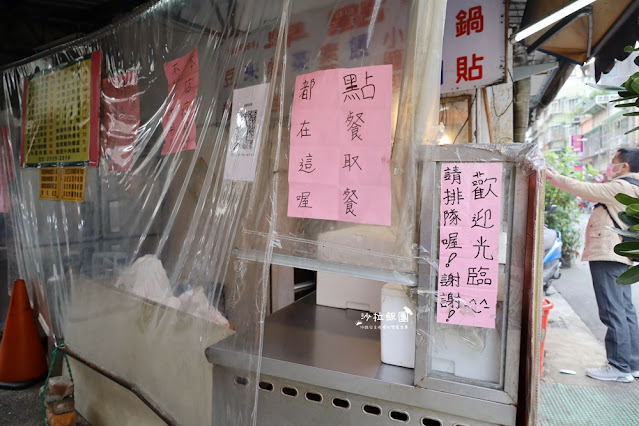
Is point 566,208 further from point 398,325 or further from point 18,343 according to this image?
point 18,343

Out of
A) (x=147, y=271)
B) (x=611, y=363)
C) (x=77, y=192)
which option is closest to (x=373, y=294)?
(x=147, y=271)

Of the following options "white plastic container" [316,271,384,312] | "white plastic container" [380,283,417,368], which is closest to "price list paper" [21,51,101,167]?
"white plastic container" [316,271,384,312]

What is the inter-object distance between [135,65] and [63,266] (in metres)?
1.61

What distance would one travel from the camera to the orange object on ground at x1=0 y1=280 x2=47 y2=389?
11.6 ft

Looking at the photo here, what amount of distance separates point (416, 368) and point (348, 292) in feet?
2.86

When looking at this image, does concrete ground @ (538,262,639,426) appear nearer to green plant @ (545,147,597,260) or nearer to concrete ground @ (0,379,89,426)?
green plant @ (545,147,597,260)

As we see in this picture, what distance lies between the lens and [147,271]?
7.33ft

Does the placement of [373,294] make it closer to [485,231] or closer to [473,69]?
[485,231]

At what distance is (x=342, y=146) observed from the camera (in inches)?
60.2

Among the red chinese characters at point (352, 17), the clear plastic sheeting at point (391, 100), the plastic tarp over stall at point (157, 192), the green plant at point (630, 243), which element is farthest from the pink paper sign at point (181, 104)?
the green plant at point (630, 243)

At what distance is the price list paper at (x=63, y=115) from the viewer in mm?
2689

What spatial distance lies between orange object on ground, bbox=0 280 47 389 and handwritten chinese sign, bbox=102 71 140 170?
6.32 feet

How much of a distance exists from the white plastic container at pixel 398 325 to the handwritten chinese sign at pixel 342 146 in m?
0.29

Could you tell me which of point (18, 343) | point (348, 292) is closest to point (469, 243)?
point (348, 292)
